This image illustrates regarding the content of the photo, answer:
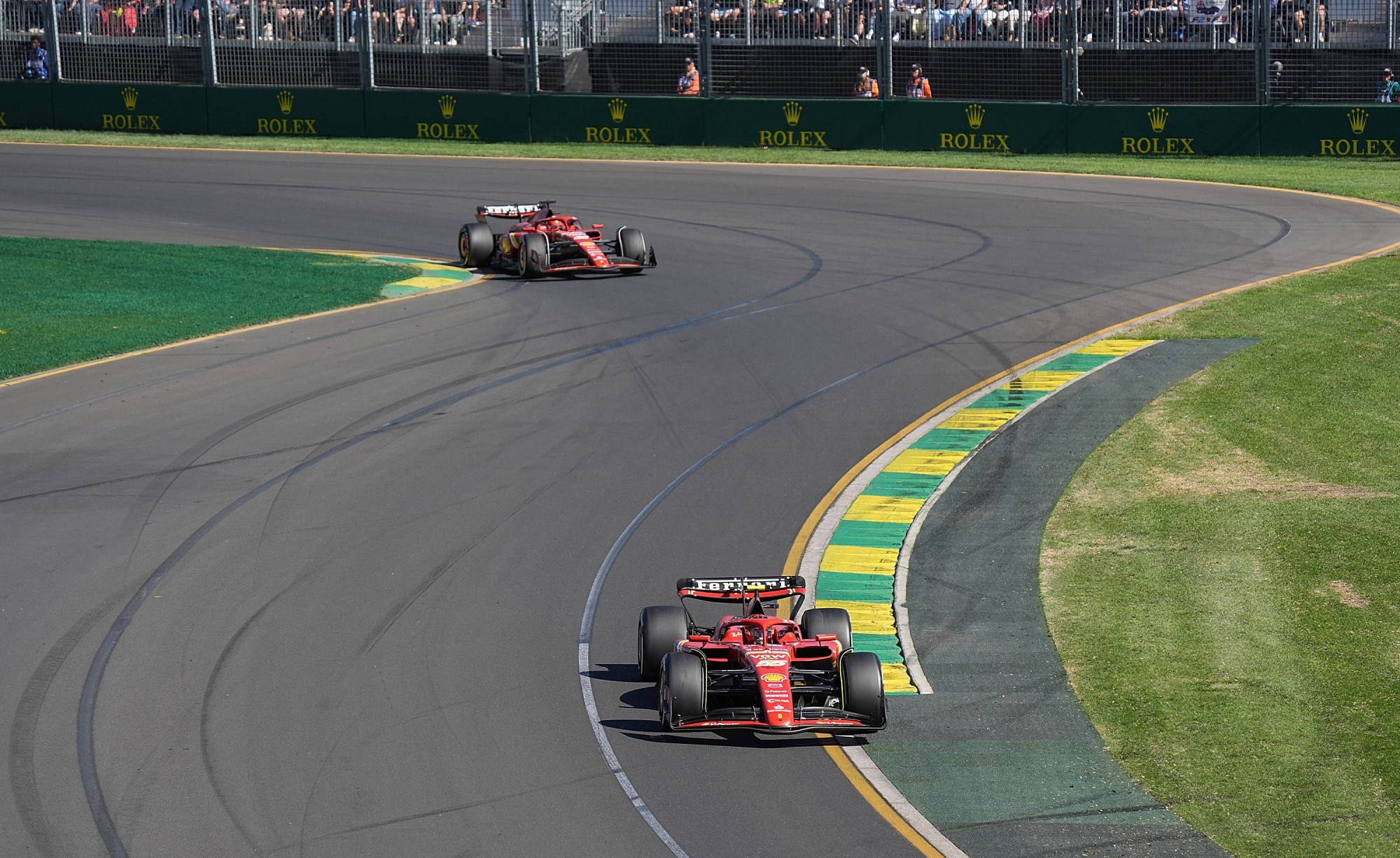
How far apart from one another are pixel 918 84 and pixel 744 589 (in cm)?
3070

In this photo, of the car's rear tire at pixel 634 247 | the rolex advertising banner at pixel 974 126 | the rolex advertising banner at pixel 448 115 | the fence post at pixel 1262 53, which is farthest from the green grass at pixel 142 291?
the fence post at pixel 1262 53

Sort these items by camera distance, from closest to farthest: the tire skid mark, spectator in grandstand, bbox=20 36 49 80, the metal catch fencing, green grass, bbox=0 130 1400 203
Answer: the tire skid mark < green grass, bbox=0 130 1400 203 < the metal catch fencing < spectator in grandstand, bbox=20 36 49 80

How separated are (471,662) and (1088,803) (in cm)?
453

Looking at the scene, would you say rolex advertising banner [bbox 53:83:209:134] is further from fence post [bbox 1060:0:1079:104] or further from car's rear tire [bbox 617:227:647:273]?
fence post [bbox 1060:0:1079:104]

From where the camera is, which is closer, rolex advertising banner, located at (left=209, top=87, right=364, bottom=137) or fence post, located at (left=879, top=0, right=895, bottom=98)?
fence post, located at (left=879, top=0, right=895, bottom=98)

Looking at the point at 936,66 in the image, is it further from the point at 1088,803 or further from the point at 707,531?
the point at 1088,803

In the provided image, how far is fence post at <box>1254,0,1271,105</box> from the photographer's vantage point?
37281 mm

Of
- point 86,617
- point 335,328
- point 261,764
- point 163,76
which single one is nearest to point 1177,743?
point 261,764

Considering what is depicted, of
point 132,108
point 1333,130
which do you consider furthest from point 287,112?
point 1333,130

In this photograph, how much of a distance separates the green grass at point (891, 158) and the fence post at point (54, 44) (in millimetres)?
1723

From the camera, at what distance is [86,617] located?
480 inches

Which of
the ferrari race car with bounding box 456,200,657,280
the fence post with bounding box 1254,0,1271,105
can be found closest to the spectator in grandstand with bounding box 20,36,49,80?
the ferrari race car with bounding box 456,200,657,280

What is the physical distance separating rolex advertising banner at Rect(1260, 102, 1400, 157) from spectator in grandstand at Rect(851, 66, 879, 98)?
30.9 ft

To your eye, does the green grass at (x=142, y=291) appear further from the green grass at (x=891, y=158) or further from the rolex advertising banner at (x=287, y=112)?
the rolex advertising banner at (x=287, y=112)
